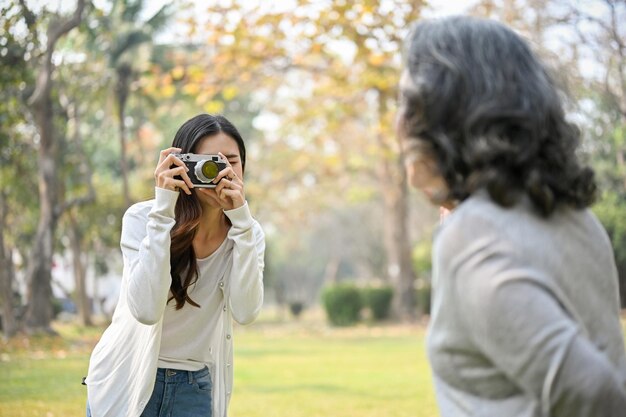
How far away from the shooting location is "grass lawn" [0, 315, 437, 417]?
7410 mm

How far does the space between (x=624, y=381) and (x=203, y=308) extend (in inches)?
70.9

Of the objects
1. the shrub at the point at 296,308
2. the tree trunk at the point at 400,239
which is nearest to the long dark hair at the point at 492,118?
the tree trunk at the point at 400,239

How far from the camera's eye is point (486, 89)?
1279 mm

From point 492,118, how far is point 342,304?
22226mm

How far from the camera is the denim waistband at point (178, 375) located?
279 cm

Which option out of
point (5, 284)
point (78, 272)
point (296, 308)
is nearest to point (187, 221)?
point (5, 284)

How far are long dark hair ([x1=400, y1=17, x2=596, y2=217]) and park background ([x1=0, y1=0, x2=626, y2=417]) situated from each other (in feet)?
0.39

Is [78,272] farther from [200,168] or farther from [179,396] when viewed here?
[200,168]

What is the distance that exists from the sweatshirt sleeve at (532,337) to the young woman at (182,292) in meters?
1.55

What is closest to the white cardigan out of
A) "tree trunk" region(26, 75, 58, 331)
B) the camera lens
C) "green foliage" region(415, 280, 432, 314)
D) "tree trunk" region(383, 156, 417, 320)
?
the camera lens

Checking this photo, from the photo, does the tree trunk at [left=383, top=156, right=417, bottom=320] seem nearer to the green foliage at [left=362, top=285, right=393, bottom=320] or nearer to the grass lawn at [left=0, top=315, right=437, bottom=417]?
the green foliage at [left=362, top=285, right=393, bottom=320]

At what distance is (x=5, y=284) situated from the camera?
35.6 feet

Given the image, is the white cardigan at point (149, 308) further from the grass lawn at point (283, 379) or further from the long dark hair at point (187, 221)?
the grass lawn at point (283, 379)


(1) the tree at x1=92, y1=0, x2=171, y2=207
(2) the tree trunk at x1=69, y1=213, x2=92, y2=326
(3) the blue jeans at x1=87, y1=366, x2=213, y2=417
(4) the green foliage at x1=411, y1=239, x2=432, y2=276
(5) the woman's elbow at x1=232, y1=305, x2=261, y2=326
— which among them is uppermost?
(1) the tree at x1=92, y1=0, x2=171, y2=207
